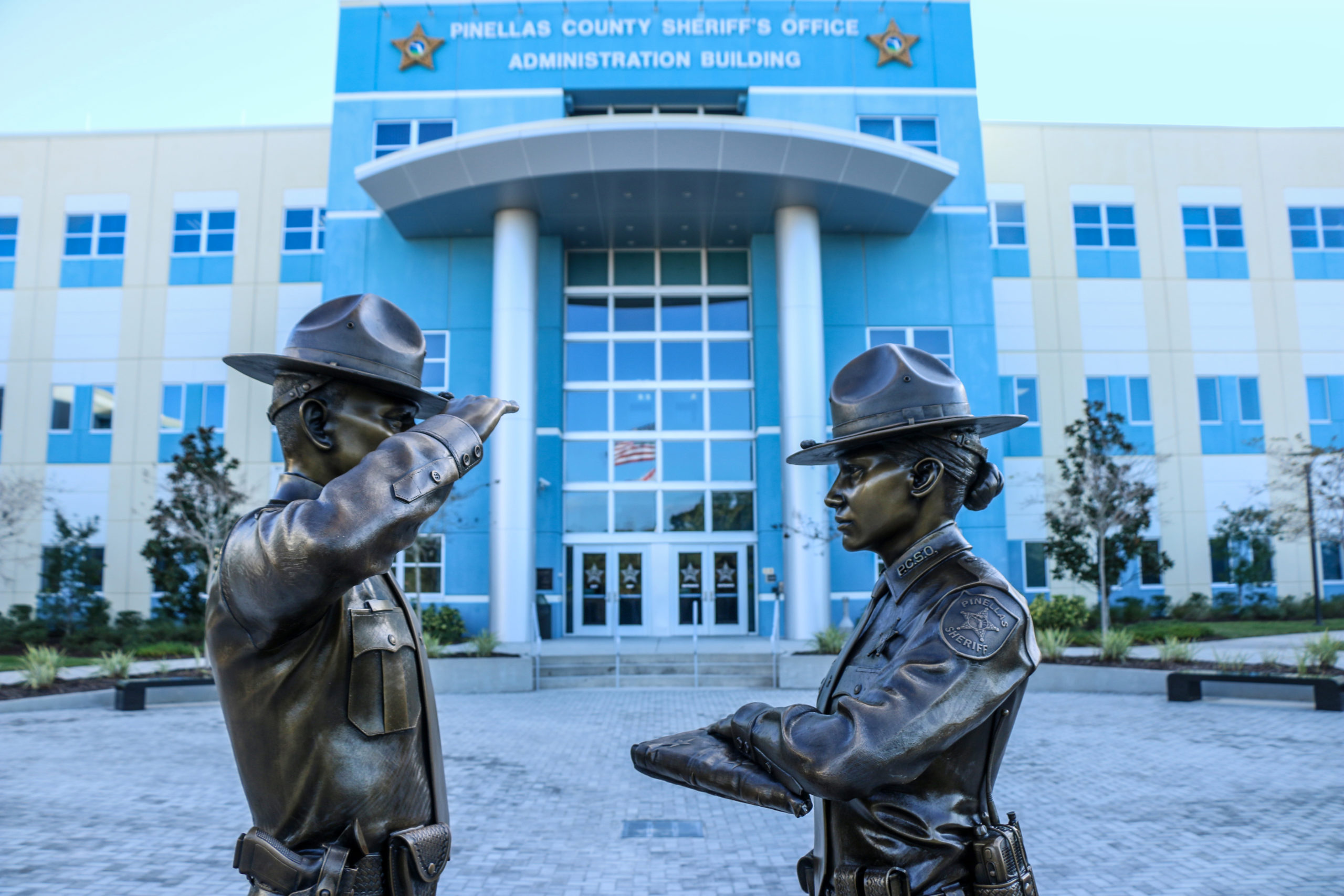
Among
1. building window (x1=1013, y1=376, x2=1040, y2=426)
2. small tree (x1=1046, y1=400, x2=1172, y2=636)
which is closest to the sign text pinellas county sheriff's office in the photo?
building window (x1=1013, y1=376, x2=1040, y2=426)

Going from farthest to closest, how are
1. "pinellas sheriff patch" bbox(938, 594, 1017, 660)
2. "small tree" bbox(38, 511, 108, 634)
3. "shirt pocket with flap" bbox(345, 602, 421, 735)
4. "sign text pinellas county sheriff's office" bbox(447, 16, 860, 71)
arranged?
"small tree" bbox(38, 511, 108, 634) < "sign text pinellas county sheriff's office" bbox(447, 16, 860, 71) < "shirt pocket with flap" bbox(345, 602, 421, 735) < "pinellas sheriff patch" bbox(938, 594, 1017, 660)

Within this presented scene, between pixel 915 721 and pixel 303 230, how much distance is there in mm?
31707

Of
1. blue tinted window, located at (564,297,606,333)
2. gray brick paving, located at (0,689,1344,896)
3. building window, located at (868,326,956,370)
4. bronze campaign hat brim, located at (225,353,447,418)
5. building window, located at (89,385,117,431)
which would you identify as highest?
blue tinted window, located at (564,297,606,333)

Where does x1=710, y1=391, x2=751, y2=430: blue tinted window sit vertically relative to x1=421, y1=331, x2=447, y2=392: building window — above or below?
below

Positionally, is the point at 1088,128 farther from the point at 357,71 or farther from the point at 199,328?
the point at 199,328

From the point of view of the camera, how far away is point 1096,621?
82.7 ft

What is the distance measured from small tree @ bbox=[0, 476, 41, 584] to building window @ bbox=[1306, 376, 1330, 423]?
40.9 metres

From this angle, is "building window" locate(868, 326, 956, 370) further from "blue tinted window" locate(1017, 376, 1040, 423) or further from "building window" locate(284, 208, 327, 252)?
"building window" locate(284, 208, 327, 252)

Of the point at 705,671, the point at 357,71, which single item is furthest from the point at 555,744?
the point at 357,71

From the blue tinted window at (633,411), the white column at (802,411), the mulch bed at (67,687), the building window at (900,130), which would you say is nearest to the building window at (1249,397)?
the building window at (900,130)

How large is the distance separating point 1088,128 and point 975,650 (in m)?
33.5

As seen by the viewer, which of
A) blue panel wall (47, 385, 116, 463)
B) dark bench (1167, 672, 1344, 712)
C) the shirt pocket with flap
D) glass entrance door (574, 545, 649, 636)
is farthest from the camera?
blue panel wall (47, 385, 116, 463)

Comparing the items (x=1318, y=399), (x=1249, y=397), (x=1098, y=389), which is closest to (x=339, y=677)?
(x=1098, y=389)

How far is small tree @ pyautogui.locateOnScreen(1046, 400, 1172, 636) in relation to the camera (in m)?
20.1
